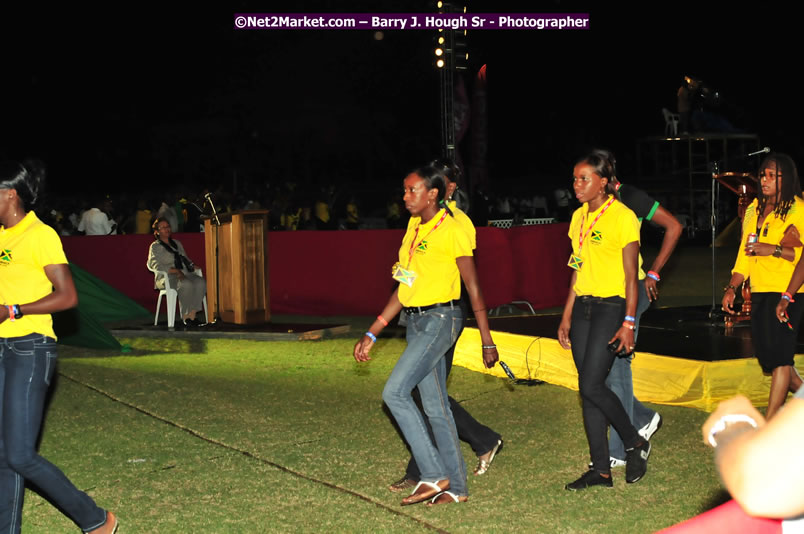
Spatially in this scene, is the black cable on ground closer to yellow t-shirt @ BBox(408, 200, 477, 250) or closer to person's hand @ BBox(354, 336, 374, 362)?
person's hand @ BBox(354, 336, 374, 362)

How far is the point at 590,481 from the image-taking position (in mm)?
5680

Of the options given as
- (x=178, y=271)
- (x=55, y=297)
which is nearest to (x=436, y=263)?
(x=55, y=297)

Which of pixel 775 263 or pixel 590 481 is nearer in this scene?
pixel 590 481

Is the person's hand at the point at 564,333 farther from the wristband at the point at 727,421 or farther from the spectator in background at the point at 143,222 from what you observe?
the spectator in background at the point at 143,222

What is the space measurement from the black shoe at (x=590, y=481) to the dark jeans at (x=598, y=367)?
0.13ft

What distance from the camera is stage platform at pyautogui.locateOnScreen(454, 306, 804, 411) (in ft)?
25.3

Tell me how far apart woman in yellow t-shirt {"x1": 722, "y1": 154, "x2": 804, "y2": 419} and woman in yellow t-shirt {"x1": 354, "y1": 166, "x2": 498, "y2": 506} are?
6.42 ft

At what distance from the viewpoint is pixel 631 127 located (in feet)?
149

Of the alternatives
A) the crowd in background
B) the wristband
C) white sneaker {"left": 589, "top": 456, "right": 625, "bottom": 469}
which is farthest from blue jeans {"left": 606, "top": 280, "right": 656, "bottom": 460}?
the crowd in background

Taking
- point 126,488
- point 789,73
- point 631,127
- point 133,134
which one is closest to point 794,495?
point 126,488

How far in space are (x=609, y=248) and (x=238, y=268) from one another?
8.01 meters

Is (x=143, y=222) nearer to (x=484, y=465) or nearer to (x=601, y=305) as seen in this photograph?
(x=484, y=465)

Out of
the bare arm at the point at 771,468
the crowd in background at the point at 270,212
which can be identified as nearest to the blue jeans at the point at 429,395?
the bare arm at the point at 771,468

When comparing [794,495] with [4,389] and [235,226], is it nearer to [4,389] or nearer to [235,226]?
[4,389]
